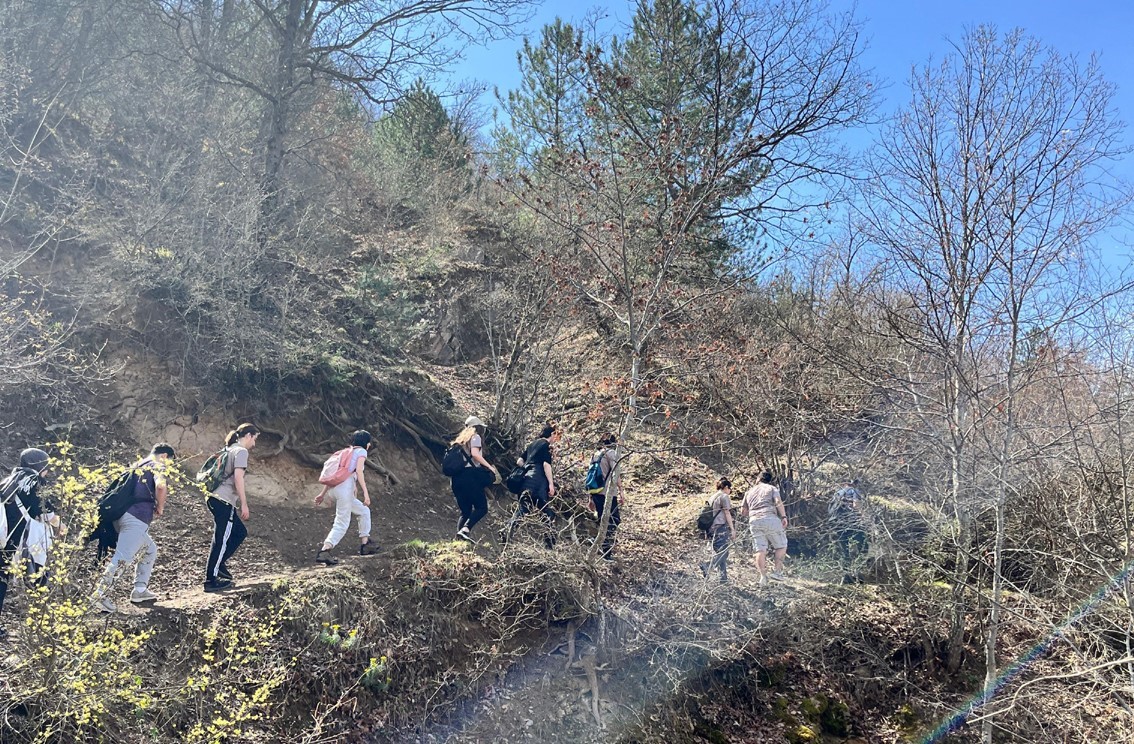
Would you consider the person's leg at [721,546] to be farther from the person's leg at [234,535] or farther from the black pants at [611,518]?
the person's leg at [234,535]

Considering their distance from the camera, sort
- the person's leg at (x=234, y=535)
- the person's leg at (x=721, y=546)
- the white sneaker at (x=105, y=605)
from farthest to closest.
Answer: the person's leg at (x=721, y=546) < the person's leg at (x=234, y=535) < the white sneaker at (x=105, y=605)

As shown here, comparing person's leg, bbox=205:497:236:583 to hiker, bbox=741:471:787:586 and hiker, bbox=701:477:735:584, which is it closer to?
hiker, bbox=701:477:735:584

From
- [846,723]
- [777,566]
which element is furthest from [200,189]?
[846,723]

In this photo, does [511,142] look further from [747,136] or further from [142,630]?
[142,630]

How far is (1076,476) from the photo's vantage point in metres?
8.46

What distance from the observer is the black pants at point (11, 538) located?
5.46m

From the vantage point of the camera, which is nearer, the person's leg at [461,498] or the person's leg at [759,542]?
the person's leg at [461,498]

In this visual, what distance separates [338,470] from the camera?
7613 mm

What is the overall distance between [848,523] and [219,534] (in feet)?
27.3

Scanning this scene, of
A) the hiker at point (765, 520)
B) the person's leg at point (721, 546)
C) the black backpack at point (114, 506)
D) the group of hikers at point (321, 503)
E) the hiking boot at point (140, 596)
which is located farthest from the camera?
the hiker at point (765, 520)

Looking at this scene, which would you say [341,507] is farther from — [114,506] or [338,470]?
[114,506]

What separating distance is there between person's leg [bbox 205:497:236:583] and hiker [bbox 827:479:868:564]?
795cm

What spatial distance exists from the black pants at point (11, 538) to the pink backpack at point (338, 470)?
2.55 meters

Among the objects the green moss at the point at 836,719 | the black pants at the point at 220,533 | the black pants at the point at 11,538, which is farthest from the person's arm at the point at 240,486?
the green moss at the point at 836,719
